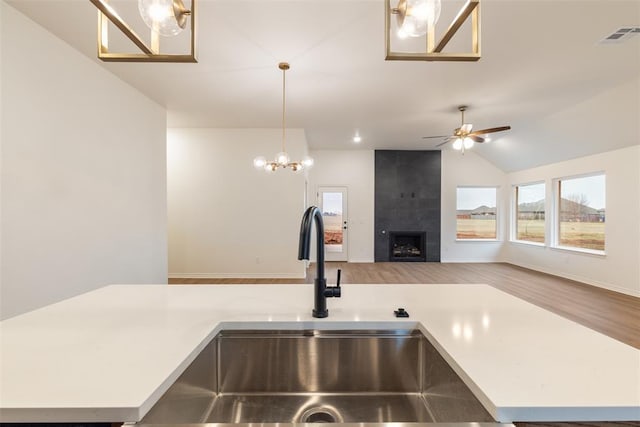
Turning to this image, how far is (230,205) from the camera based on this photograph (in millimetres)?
5363

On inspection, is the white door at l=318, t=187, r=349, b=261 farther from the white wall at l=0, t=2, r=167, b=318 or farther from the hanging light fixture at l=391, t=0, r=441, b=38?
the hanging light fixture at l=391, t=0, r=441, b=38

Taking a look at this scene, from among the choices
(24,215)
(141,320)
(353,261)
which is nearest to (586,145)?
(353,261)

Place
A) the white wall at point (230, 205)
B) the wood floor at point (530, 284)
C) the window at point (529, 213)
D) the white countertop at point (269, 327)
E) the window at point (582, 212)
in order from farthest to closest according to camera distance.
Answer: the window at point (529, 213) < the white wall at point (230, 205) < the window at point (582, 212) < the wood floor at point (530, 284) < the white countertop at point (269, 327)

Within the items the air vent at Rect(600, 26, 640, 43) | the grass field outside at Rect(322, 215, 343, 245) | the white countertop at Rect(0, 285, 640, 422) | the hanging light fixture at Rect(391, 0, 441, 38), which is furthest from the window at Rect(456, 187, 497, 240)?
the hanging light fixture at Rect(391, 0, 441, 38)

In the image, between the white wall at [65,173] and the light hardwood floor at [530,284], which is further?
the light hardwood floor at [530,284]

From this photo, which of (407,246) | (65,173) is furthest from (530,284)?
(65,173)

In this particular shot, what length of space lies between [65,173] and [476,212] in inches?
312

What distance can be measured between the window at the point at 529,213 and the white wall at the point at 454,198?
28 cm

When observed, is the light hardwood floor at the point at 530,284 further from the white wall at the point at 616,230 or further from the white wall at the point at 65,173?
the white wall at the point at 65,173

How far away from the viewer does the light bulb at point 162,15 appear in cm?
97

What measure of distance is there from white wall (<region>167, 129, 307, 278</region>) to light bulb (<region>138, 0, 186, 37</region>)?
4.24 meters

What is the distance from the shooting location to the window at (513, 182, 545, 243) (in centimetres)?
624

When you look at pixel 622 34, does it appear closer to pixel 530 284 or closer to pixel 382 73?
pixel 382 73

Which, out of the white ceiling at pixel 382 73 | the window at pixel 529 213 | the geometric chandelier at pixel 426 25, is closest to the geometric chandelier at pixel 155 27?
the geometric chandelier at pixel 426 25
